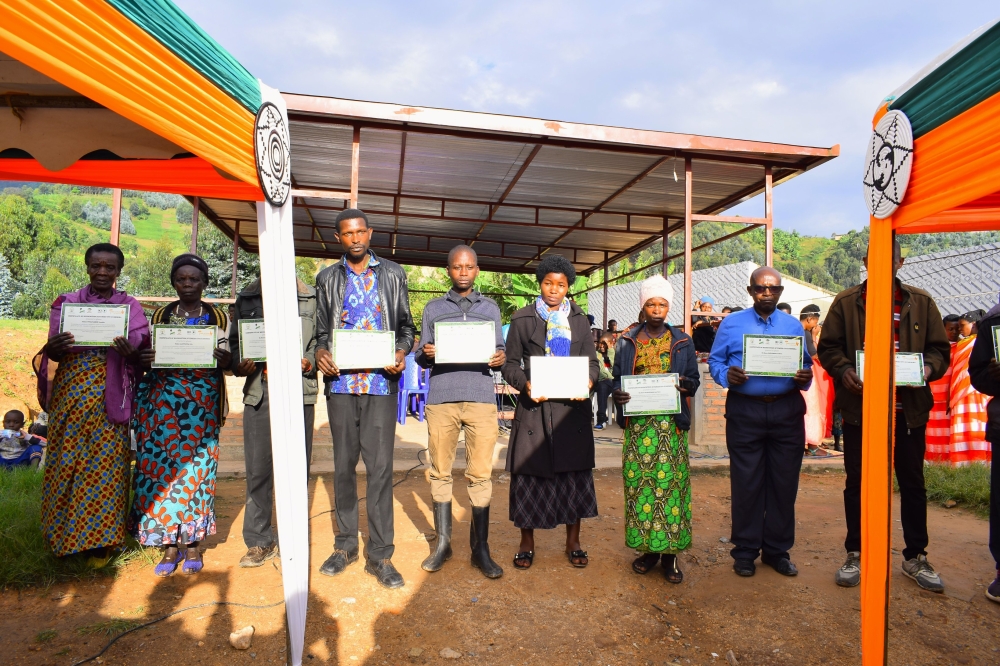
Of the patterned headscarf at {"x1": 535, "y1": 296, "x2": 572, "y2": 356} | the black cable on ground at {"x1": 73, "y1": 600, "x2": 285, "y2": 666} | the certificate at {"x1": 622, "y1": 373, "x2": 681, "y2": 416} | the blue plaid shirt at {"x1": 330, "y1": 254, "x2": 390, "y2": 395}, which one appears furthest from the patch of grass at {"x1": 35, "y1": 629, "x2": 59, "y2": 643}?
the certificate at {"x1": 622, "y1": 373, "x2": 681, "y2": 416}

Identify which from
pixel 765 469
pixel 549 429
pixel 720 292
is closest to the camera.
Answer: pixel 549 429

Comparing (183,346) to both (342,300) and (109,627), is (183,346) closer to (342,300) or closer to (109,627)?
(342,300)

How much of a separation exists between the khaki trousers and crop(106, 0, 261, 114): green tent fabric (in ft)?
7.20

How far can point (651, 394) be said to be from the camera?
→ 385 centimetres

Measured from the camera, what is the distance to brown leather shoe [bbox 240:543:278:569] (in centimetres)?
397

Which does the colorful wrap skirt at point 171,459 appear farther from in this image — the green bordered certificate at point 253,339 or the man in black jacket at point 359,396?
the man in black jacket at point 359,396

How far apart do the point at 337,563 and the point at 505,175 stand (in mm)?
5926

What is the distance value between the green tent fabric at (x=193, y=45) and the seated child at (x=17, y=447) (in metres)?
6.02

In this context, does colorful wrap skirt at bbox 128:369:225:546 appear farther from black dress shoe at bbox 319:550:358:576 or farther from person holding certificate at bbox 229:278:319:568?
black dress shoe at bbox 319:550:358:576

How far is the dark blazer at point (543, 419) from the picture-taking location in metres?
3.98

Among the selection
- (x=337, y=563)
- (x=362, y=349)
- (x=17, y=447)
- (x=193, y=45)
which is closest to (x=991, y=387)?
(x=362, y=349)

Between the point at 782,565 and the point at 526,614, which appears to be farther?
the point at 782,565

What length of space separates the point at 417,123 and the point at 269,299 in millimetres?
4431

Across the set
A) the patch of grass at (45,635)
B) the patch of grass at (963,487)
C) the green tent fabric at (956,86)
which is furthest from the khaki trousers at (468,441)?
the patch of grass at (963,487)
